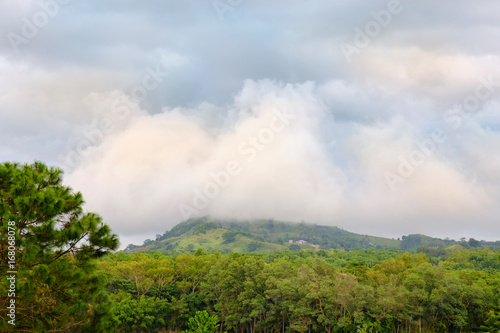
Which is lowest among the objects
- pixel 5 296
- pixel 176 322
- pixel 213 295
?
pixel 176 322

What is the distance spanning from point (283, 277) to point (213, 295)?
1485 cm

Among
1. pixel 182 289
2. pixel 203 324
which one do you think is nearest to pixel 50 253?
pixel 203 324

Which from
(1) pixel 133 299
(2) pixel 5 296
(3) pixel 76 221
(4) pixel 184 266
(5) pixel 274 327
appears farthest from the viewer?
(4) pixel 184 266

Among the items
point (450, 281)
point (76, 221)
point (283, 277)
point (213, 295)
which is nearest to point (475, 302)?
point (450, 281)

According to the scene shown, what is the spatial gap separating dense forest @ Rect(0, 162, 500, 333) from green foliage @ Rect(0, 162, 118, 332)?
0.05 m

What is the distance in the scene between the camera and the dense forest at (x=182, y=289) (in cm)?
2045

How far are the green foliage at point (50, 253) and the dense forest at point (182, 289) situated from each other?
0.17 feet

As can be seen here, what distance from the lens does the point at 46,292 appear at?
21234 mm

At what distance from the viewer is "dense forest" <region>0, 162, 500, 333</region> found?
67.1 feet

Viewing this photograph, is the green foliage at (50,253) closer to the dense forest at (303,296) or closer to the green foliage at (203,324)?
the green foliage at (203,324)

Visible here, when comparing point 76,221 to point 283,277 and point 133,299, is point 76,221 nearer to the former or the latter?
point 283,277

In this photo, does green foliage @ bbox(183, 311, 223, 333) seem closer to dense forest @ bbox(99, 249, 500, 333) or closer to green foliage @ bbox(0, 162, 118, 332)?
green foliage @ bbox(0, 162, 118, 332)

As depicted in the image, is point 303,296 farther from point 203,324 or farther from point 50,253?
point 50,253

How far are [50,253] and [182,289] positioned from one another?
2317 inches
